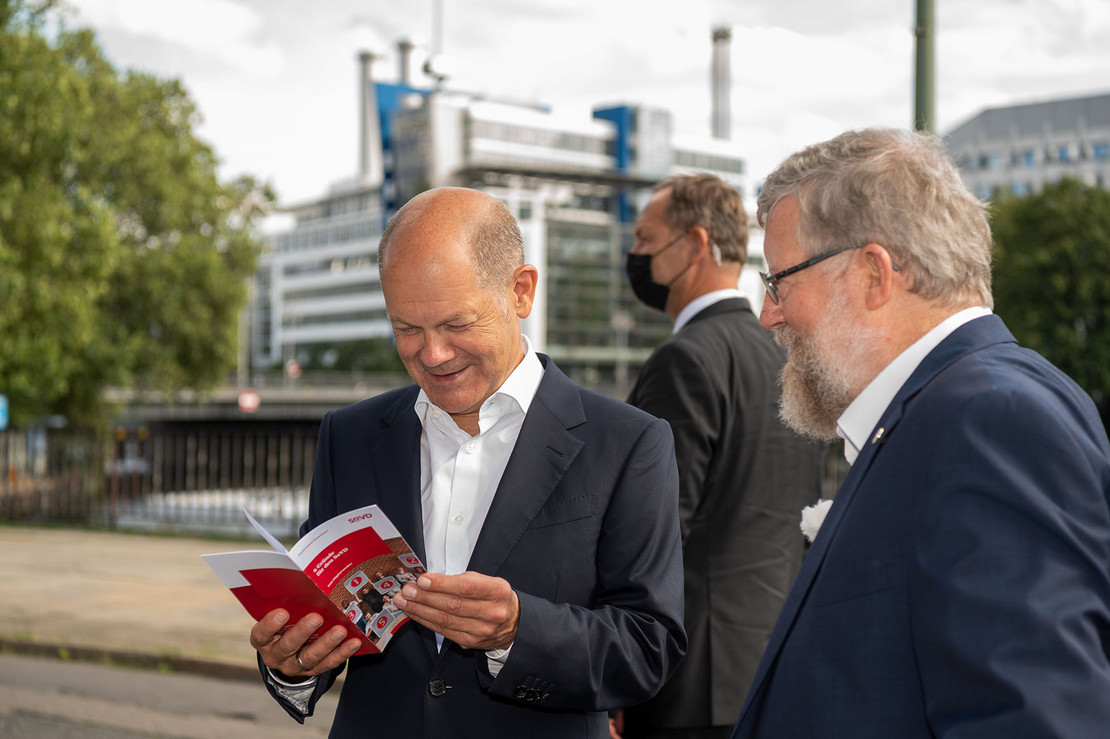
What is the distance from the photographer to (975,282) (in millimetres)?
1746

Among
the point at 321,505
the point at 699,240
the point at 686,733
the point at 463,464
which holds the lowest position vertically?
the point at 686,733

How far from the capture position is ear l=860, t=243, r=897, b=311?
174 centimetres

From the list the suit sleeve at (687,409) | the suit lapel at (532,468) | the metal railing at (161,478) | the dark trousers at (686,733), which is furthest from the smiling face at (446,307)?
the metal railing at (161,478)

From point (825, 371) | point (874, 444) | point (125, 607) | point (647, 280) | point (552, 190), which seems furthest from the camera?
point (552, 190)

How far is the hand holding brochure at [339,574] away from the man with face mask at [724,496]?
1.25 metres

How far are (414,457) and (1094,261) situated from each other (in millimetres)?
48993

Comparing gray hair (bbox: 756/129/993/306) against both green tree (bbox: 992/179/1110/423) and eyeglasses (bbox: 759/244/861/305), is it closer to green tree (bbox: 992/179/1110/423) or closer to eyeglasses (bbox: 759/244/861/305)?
eyeglasses (bbox: 759/244/861/305)

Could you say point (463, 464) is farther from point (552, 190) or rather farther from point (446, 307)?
point (552, 190)

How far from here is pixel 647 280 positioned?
376 centimetres

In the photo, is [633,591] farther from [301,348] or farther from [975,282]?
[301,348]

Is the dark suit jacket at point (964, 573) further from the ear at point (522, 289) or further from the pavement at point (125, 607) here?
the pavement at point (125, 607)

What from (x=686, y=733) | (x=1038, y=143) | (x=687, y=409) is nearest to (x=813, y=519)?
(x=687, y=409)

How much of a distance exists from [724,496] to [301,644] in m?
1.52

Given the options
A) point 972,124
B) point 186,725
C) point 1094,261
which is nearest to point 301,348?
point 972,124
